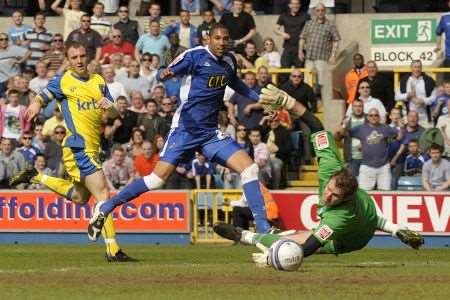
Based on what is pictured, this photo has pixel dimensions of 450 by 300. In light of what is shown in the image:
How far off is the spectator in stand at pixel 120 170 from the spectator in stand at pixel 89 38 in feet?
10.8

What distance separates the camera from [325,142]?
13.3 meters

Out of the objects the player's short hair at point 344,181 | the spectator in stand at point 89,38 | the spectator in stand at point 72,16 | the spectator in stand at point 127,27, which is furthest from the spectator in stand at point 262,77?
the player's short hair at point 344,181

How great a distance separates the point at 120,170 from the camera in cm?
2417

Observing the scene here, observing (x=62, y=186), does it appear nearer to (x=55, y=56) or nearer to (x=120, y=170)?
(x=120, y=170)

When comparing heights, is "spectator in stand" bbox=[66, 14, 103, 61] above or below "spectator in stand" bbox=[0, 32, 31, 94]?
above

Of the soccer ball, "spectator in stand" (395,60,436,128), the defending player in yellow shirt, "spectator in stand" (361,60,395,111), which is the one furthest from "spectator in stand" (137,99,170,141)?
the soccer ball

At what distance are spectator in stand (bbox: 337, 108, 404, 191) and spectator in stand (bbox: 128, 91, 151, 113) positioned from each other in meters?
4.08

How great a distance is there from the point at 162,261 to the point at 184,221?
7095 millimetres

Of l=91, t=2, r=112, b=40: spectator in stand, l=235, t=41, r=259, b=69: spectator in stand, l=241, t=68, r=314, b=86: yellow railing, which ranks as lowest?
l=241, t=68, r=314, b=86: yellow railing

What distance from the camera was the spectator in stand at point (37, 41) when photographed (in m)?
27.4

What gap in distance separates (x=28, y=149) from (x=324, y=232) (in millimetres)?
13084

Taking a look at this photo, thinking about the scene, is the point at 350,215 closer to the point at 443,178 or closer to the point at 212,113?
the point at 212,113

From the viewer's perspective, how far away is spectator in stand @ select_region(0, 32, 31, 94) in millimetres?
27016

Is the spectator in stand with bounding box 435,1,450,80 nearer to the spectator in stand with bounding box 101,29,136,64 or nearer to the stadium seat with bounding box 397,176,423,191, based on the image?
the stadium seat with bounding box 397,176,423,191
